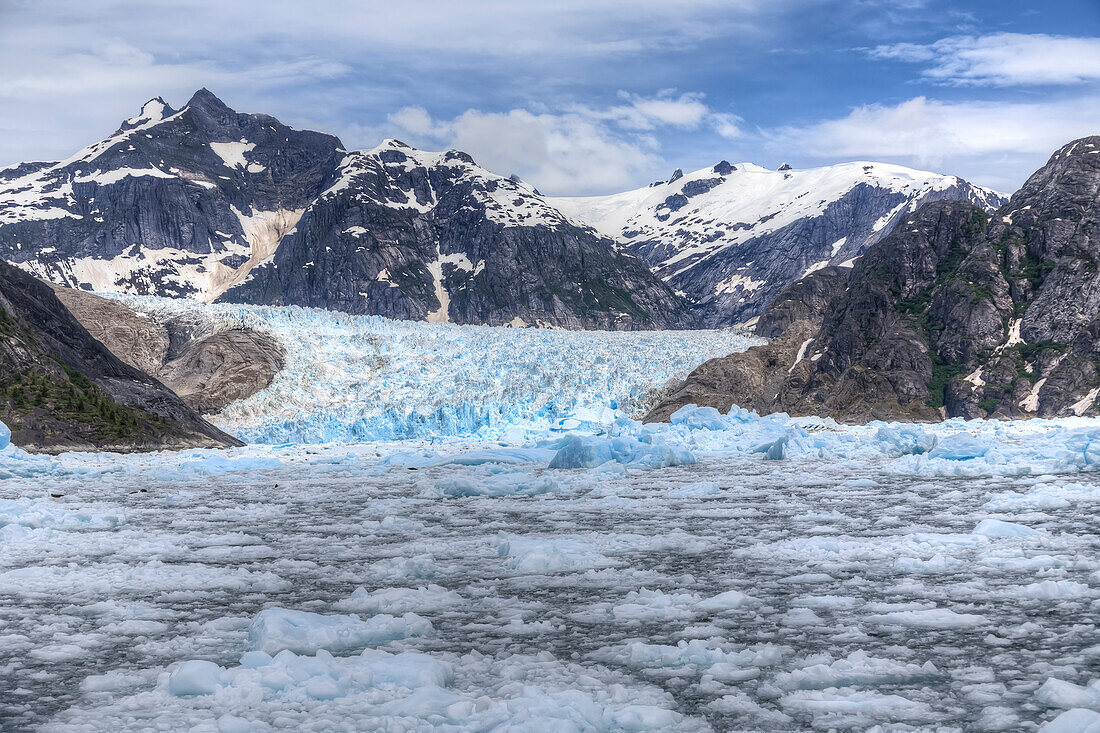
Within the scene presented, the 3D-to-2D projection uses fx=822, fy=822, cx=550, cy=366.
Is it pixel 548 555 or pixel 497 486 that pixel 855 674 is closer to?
pixel 548 555

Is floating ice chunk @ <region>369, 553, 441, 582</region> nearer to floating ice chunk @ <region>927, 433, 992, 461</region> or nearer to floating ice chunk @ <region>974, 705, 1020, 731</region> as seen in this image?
floating ice chunk @ <region>974, 705, 1020, 731</region>

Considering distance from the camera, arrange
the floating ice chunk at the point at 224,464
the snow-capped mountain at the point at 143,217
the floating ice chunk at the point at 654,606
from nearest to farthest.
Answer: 1. the floating ice chunk at the point at 654,606
2. the floating ice chunk at the point at 224,464
3. the snow-capped mountain at the point at 143,217

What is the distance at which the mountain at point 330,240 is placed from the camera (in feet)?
565

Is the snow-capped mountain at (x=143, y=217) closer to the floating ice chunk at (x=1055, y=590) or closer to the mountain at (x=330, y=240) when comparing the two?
the mountain at (x=330, y=240)

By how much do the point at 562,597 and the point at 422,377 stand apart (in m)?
34.1

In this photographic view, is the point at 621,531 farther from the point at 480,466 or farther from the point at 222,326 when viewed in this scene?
the point at 222,326

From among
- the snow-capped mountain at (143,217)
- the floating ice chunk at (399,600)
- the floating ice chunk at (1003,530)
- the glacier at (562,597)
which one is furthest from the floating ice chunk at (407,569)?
the snow-capped mountain at (143,217)

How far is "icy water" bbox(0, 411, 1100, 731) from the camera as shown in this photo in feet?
16.6

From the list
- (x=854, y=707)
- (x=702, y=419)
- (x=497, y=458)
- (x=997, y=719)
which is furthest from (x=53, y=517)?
(x=702, y=419)

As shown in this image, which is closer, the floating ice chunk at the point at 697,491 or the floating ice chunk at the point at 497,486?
the floating ice chunk at the point at 697,491

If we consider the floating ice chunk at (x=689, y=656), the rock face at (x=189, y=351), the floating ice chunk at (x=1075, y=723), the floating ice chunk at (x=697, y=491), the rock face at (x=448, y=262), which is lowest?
the floating ice chunk at (x=697, y=491)

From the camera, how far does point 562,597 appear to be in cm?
802

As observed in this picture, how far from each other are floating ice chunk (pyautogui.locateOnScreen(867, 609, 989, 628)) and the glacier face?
94.3 feet

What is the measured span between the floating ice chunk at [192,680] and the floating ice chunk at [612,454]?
16.1 metres
